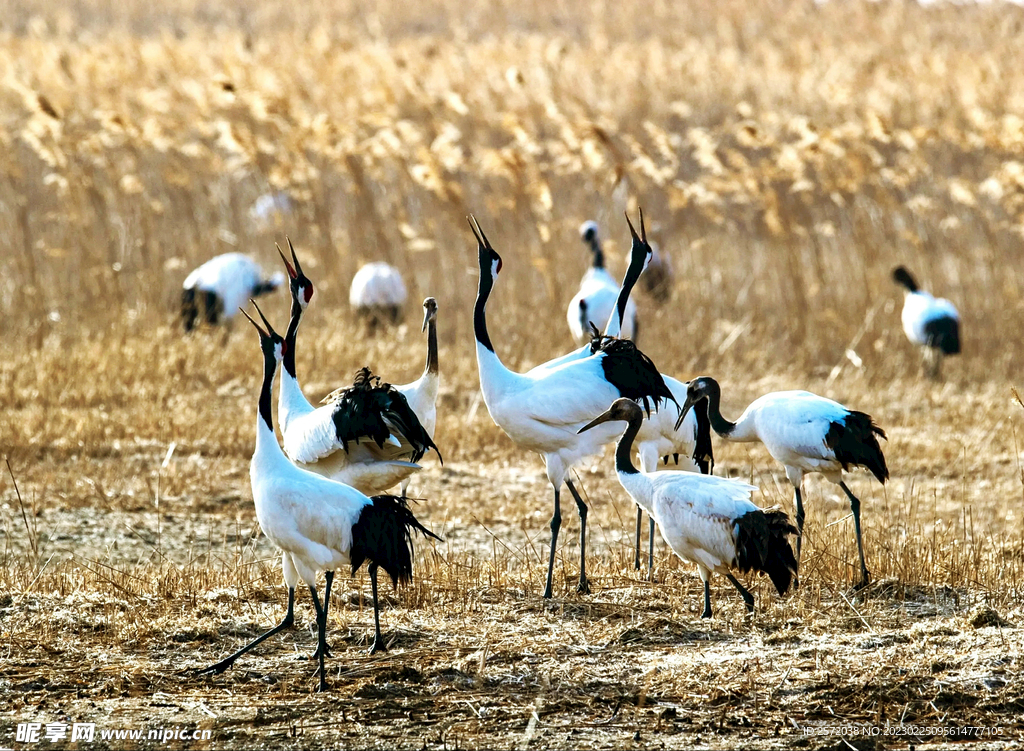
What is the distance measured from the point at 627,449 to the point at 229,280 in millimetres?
7220

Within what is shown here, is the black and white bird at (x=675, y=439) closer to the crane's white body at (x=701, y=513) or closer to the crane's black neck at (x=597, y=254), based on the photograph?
the crane's white body at (x=701, y=513)

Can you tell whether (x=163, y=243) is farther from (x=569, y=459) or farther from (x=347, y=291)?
(x=569, y=459)

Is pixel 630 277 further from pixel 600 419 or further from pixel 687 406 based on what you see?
pixel 600 419

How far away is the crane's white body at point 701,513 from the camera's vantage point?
17.4ft

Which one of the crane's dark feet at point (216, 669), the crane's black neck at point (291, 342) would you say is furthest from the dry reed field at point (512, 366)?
the crane's black neck at point (291, 342)

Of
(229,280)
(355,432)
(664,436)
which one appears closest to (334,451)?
(355,432)

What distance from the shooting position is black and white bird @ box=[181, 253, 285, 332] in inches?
476

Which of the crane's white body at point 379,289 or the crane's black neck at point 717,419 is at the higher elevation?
the crane's white body at point 379,289

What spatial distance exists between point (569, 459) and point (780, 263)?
297 inches

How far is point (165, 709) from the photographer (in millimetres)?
4500

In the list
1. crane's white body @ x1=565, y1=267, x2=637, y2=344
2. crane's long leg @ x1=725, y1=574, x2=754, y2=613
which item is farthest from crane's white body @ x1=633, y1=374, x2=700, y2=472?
crane's white body @ x1=565, y1=267, x2=637, y2=344

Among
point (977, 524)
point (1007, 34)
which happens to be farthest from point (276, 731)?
point (1007, 34)

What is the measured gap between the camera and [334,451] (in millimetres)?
6113

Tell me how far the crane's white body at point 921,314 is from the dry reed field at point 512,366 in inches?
13.3
